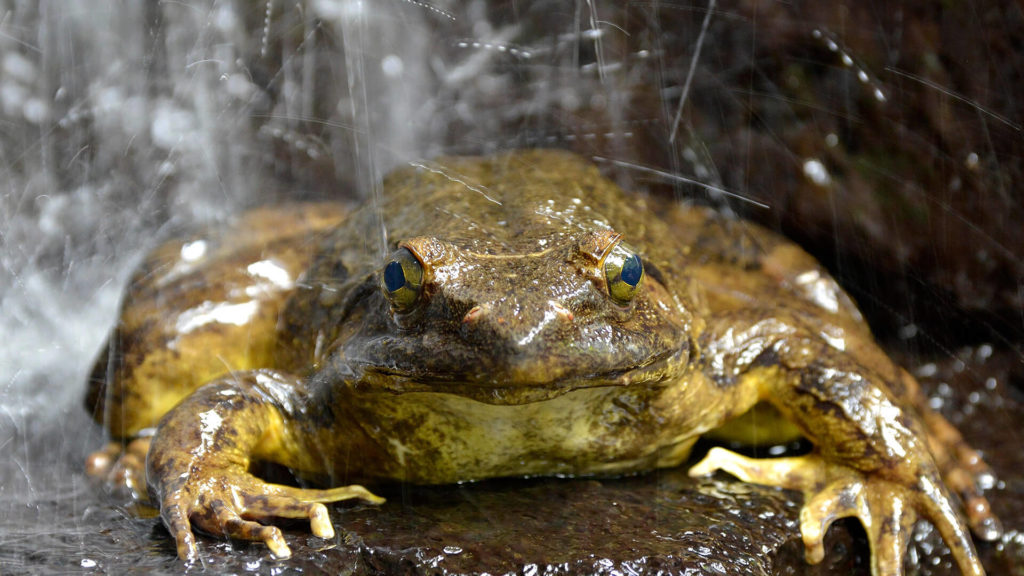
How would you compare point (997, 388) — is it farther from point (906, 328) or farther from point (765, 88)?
point (765, 88)

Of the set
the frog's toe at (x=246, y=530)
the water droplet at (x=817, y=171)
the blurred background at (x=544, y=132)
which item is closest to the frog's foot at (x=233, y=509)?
the frog's toe at (x=246, y=530)

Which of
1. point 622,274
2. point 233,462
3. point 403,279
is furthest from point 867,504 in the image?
point 233,462

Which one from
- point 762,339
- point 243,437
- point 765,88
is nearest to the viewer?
point 243,437

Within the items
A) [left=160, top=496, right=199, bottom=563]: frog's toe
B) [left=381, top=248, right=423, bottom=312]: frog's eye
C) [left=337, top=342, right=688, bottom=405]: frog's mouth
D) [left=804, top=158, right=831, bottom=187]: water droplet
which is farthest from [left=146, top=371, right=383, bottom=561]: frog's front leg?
[left=804, top=158, right=831, bottom=187]: water droplet

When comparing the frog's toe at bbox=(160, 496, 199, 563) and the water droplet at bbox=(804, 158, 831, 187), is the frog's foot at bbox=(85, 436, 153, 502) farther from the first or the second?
the water droplet at bbox=(804, 158, 831, 187)

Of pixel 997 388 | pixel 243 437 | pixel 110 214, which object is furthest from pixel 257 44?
pixel 997 388

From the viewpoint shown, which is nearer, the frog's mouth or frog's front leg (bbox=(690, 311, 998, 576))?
the frog's mouth
